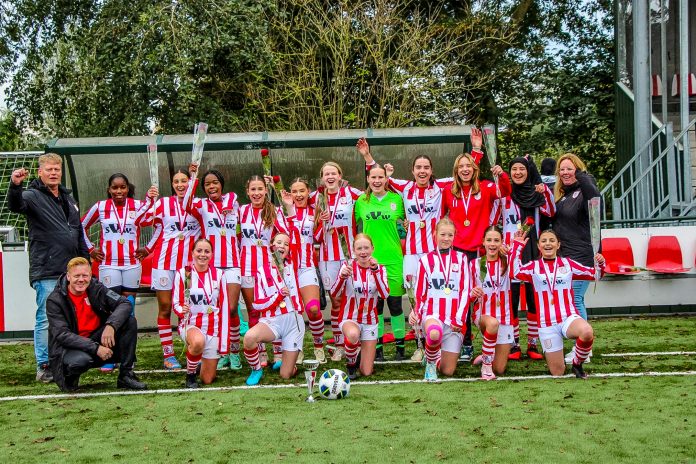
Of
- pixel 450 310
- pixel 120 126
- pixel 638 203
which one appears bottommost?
pixel 450 310

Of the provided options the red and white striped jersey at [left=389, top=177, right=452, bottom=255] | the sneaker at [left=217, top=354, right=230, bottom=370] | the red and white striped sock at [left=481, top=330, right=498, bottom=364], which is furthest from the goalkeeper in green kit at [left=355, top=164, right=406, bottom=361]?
the sneaker at [left=217, top=354, right=230, bottom=370]

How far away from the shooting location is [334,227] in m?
8.23

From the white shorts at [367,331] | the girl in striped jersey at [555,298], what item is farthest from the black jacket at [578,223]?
the white shorts at [367,331]

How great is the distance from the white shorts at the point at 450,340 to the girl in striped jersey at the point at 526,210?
725 mm

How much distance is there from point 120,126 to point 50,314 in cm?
791

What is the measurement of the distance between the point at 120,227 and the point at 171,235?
524 millimetres

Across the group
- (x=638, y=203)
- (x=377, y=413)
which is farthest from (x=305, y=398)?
(x=638, y=203)

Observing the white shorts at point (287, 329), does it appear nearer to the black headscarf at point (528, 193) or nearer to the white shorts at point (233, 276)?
the white shorts at point (233, 276)

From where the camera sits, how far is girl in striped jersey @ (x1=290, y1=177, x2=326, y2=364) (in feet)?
26.2

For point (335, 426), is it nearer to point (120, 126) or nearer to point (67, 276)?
point (67, 276)

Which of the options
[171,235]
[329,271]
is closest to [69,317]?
[171,235]

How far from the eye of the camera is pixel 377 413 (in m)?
5.88

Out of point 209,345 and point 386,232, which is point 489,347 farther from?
point 209,345

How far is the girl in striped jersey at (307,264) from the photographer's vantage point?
798 centimetres
